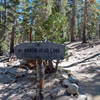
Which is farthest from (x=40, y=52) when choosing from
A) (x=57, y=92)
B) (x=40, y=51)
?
(x=57, y=92)

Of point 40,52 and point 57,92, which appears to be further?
point 57,92

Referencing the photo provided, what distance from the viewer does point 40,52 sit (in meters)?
3.94

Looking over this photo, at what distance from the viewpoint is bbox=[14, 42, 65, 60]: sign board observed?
155 inches

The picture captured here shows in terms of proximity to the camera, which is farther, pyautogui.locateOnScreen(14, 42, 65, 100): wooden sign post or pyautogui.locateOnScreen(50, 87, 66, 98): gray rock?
pyautogui.locateOnScreen(50, 87, 66, 98): gray rock

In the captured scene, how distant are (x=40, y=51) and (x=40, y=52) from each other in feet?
0.09

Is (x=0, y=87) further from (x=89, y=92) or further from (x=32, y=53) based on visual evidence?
(x=89, y=92)

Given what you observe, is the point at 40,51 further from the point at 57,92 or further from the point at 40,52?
the point at 57,92

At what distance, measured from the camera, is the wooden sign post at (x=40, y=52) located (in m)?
3.94

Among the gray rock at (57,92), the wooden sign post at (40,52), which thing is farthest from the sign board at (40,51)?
the gray rock at (57,92)

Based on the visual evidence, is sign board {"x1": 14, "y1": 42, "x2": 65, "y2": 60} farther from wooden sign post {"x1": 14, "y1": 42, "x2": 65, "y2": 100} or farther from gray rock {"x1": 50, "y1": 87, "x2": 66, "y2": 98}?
gray rock {"x1": 50, "y1": 87, "x2": 66, "y2": 98}

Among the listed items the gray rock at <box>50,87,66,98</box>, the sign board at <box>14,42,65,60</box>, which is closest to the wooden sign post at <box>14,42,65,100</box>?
the sign board at <box>14,42,65,60</box>

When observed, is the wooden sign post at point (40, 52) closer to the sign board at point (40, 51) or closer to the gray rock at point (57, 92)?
the sign board at point (40, 51)

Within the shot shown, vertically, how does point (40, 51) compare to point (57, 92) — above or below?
above

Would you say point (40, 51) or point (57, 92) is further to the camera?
point (57, 92)
